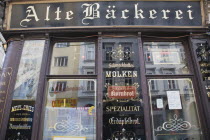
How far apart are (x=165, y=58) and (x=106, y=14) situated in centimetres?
226

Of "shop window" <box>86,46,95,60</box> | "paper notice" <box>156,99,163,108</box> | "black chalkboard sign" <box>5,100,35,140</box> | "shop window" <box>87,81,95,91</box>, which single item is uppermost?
"shop window" <box>86,46,95,60</box>

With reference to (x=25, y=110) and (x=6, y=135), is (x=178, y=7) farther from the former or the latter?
(x=6, y=135)

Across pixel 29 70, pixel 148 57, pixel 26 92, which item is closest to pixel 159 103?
pixel 148 57

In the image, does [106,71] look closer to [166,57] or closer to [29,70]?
[166,57]

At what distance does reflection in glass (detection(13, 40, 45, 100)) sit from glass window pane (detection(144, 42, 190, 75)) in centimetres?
317

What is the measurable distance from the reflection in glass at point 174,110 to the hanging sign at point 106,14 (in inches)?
72.7

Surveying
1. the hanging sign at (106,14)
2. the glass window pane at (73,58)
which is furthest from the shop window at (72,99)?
the hanging sign at (106,14)

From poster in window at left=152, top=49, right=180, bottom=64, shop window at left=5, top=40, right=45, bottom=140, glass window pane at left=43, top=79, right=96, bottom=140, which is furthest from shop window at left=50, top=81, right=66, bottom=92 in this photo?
poster in window at left=152, top=49, right=180, bottom=64

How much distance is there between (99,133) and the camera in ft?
14.8

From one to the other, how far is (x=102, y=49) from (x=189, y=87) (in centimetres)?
270

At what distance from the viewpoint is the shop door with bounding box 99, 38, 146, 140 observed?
15.0 ft

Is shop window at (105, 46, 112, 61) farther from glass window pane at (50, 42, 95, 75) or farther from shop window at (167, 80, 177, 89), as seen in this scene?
shop window at (167, 80, 177, 89)

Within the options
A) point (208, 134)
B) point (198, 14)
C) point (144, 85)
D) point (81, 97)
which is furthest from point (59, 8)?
point (208, 134)

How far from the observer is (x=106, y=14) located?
5.59 meters
